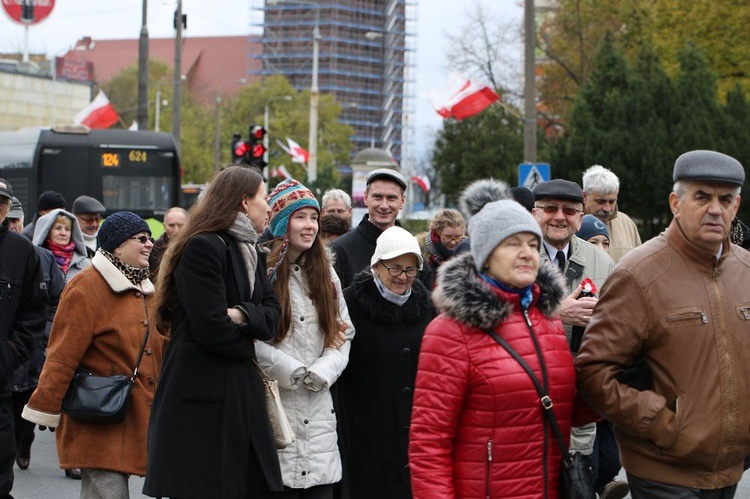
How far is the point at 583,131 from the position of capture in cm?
3372

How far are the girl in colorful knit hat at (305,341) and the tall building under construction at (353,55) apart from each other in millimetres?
149537

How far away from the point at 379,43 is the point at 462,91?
139 meters

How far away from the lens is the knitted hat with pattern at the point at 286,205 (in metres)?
6.31

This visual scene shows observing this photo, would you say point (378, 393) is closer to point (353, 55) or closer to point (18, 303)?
point (18, 303)

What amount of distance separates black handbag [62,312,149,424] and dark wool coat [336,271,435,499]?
3.69ft

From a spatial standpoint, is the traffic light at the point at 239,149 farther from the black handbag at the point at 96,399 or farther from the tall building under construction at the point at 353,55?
the tall building under construction at the point at 353,55

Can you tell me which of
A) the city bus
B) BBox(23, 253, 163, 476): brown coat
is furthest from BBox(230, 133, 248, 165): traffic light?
BBox(23, 253, 163, 476): brown coat

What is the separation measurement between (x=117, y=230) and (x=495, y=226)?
9.52ft

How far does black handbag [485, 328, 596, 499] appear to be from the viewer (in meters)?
4.49

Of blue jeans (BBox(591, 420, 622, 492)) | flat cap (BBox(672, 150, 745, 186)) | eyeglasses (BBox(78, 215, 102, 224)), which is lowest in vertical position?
blue jeans (BBox(591, 420, 622, 492))

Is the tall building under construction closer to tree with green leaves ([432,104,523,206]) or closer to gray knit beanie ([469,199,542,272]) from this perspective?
tree with green leaves ([432,104,523,206])

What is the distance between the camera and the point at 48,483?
1005 cm

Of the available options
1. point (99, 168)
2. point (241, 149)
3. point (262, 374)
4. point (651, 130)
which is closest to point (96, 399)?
point (262, 374)

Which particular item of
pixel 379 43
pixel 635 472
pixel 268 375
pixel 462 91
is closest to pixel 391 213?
pixel 268 375
